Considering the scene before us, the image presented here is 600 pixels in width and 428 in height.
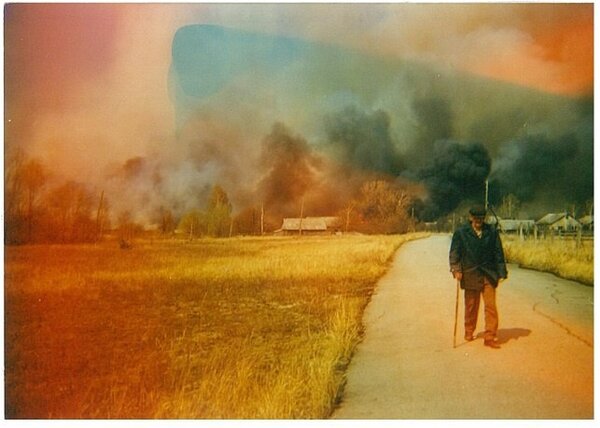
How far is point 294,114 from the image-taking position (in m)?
4.23

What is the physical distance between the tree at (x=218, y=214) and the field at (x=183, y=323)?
10 centimetres

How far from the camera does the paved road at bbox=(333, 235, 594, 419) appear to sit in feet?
12.1

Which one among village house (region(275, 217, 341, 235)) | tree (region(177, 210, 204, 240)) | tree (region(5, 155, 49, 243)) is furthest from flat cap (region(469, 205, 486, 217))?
tree (region(5, 155, 49, 243))

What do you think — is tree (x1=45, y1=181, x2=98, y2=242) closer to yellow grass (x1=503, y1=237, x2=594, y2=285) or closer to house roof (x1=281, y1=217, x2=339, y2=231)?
house roof (x1=281, y1=217, x2=339, y2=231)

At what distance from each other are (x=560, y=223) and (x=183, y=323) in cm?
291

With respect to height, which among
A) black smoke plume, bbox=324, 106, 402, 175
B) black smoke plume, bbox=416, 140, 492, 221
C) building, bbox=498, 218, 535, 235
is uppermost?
black smoke plume, bbox=324, 106, 402, 175

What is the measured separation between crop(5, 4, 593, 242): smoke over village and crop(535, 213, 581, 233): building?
61 mm

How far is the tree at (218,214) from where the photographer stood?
4.23m

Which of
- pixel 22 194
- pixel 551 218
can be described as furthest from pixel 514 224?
pixel 22 194

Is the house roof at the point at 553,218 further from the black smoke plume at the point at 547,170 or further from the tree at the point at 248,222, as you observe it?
the tree at the point at 248,222

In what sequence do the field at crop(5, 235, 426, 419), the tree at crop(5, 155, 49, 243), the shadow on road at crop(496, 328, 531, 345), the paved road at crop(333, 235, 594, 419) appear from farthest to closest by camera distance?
the tree at crop(5, 155, 49, 243) < the shadow on road at crop(496, 328, 531, 345) < the field at crop(5, 235, 426, 419) < the paved road at crop(333, 235, 594, 419)

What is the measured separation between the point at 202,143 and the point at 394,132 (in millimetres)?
1445

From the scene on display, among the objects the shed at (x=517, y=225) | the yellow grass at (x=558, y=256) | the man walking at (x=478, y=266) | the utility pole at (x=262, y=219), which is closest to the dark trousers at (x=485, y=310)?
the man walking at (x=478, y=266)

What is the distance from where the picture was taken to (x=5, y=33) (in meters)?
4.31
